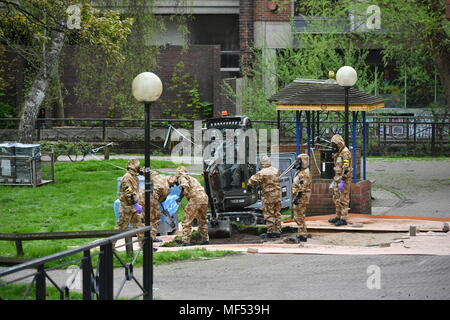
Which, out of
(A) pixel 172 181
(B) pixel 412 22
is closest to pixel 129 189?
(A) pixel 172 181

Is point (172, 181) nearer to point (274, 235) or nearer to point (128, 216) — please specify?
point (128, 216)

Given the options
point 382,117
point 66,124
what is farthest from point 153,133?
point 382,117

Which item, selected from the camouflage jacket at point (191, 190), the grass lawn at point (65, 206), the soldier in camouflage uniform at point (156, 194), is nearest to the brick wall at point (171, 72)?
the grass lawn at point (65, 206)

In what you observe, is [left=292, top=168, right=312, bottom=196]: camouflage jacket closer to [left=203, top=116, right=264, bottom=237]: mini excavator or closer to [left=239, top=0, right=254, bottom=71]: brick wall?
[left=203, top=116, right=264, bottom=237]: mini excavator

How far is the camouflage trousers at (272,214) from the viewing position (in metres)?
15.0

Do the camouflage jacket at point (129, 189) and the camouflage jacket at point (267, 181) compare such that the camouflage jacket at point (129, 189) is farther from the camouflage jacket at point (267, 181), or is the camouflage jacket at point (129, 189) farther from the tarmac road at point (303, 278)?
the camouflage jacket at point (267, 181)

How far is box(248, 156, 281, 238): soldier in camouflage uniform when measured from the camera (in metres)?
15.0

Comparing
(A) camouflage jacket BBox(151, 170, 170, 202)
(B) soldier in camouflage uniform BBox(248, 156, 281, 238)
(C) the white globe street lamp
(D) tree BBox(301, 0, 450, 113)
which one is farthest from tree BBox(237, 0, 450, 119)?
(C) the white globe street lamp

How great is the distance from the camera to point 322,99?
1802cm

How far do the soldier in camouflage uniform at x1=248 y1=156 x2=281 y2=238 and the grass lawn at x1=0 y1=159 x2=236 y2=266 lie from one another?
2.61 metres

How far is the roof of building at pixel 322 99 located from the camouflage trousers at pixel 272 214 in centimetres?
344

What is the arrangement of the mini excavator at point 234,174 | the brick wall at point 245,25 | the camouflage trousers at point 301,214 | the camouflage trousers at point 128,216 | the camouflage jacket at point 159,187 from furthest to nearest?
the brick wall at point 245,25 → the mini excavator at point 234,174 → the camouflage trousers at point 301,214 → the camouflage jacket at point 159,187 → the camouflage trousers at point 128,216
